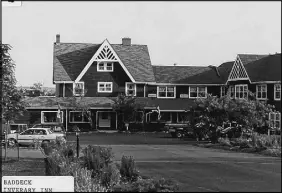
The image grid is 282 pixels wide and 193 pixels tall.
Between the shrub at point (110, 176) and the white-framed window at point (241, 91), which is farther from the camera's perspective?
the shrub at point (110, 176)

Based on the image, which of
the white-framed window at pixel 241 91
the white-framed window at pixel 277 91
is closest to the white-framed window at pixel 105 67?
the white-framed window at pixel 241 91

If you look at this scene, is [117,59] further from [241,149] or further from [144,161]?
[241,149]

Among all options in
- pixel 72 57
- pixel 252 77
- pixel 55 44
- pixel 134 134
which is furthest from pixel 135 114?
pixel 252 77

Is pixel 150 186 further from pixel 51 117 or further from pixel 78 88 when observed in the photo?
Result: pixel 51 117

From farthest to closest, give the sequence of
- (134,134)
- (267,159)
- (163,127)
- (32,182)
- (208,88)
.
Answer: (163,127) < (134,134) < (208,88) < (32,182) < (267,159)

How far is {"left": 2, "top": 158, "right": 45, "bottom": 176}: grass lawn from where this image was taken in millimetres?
10012

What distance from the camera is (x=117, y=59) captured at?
746cm

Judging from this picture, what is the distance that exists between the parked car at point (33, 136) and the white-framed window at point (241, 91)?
178 inches

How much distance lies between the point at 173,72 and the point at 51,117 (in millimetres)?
3213

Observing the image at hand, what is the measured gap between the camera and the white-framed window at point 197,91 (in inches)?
262

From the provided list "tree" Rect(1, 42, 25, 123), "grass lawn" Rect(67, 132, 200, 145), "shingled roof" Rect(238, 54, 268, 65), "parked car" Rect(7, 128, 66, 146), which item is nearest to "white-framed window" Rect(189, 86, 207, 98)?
"grass lawn" Rect(67, 132, 200, 145)

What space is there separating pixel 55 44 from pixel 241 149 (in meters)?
2.95

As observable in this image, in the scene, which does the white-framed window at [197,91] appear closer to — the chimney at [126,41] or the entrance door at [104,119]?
the chimney at [126,41]

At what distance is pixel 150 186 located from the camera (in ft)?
19.7
